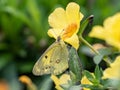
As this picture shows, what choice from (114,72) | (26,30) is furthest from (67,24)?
(26,30)

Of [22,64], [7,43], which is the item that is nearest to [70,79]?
[22,64]

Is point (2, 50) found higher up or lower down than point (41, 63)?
higher up

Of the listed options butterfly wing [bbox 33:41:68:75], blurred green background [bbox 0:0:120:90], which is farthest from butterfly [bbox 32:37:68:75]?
blurred green background [bbox 0:0:120:90]

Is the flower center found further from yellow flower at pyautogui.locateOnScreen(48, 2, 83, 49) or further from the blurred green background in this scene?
the blurred green background

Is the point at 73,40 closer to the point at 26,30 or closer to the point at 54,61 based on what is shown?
the point at 54,61

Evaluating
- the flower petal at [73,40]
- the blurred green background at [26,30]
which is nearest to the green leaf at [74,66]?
the flower petal at [73,40]

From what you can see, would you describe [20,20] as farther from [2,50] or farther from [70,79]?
[70,79]
